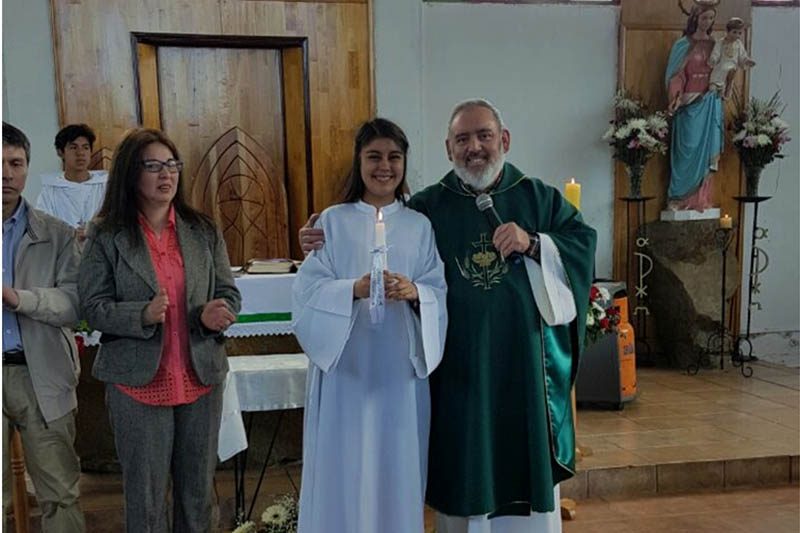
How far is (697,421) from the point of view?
4160 millimetres

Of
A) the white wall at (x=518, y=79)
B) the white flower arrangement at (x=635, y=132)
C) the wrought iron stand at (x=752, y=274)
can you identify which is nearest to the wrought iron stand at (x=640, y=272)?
the white wall at (x=518, y=79)

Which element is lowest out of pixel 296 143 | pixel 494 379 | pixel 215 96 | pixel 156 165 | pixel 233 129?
pixel 494 379

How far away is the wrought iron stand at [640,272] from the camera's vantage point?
5.80 m

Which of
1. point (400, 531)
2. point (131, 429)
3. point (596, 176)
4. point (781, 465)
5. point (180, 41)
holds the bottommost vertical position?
point (781, 465)

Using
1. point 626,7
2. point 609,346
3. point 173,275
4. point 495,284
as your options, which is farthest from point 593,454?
point 626,7

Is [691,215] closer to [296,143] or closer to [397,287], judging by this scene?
[296,143]

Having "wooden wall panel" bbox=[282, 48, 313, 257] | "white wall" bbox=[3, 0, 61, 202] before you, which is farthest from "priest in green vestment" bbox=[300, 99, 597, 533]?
"white wall" bbox=[3, 0, 61, 202]

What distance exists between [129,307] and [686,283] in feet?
15.6

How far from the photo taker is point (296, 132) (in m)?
5.49

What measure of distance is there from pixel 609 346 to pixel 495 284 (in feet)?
7.73

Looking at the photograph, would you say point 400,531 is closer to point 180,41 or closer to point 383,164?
point 383,164

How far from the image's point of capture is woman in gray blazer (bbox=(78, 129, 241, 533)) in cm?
191

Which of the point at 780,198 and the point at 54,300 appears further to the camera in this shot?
the point at 780,198

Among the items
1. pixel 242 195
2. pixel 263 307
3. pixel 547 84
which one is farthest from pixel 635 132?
pixel 263 307
